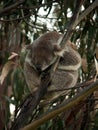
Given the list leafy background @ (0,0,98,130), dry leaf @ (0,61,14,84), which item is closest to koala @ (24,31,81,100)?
leafy background @ (0,0,98,130)

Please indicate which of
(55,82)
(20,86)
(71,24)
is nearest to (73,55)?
(55,82)

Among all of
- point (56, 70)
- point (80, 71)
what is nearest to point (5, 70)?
point (56, 70)

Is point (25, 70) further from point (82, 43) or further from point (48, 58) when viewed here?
point (82, 43)

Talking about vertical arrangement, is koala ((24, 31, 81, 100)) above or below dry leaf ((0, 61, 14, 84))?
below

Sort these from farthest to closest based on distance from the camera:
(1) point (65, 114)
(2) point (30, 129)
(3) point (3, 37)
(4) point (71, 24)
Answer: (3) point (3, 37), (1) point (65, 114), (4) point (71, 24), (2) point (30, 129)

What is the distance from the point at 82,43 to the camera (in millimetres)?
2189

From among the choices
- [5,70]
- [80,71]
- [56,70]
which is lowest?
[80,71]

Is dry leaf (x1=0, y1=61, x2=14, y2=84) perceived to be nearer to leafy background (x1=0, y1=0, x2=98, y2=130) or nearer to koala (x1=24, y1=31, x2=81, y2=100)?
leafy background (x1=0, y1=0, x2=98, y2=130)

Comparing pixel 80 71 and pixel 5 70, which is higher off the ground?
pixel 5 70

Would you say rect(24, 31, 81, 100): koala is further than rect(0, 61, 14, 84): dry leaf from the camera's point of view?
Yes

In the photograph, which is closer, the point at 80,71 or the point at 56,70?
the point at 56,70

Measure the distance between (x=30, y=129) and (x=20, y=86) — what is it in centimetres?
89

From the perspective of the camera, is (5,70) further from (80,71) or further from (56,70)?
(80,71)

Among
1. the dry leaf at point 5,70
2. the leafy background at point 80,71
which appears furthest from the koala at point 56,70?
the dry leaf at point 5,70
